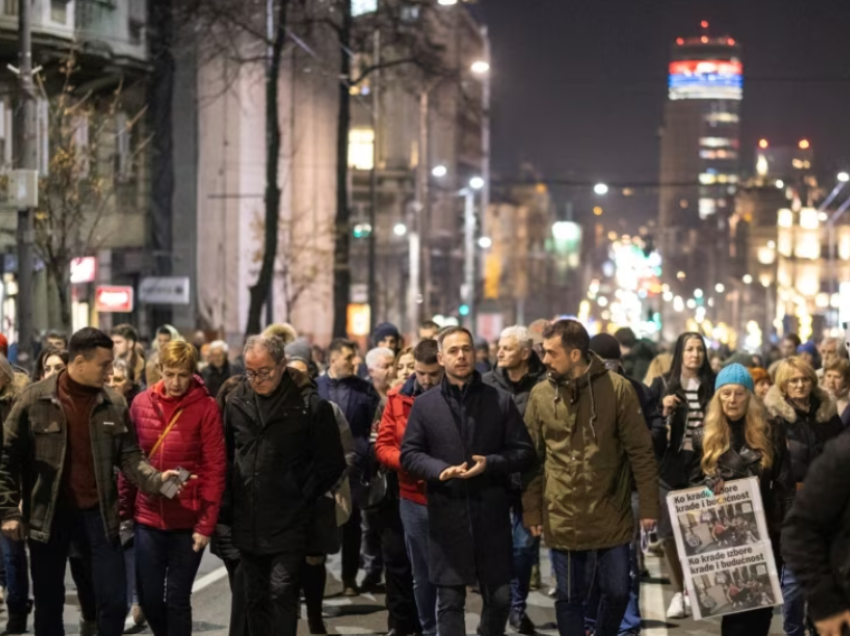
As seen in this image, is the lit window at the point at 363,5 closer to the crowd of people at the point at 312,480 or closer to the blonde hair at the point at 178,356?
the crowd of people at the point at 312,480

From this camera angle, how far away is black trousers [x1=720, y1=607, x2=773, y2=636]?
8891 mm

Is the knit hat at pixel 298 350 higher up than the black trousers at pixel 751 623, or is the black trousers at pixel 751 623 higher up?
the knit hat at pixel 298 350

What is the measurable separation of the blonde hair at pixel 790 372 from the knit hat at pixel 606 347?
1.49 metres

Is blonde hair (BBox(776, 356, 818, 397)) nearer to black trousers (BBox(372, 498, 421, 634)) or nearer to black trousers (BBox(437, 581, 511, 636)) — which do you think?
black trousers (BBox(437, 581, 511, 636))

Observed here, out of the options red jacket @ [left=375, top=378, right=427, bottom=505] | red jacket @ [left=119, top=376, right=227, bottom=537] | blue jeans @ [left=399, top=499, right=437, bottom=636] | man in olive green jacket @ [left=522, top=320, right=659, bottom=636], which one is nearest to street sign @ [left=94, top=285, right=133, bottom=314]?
red jacket @ [left=375, top=378, right=427, bottom=505]

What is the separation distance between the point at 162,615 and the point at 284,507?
35.7 inches

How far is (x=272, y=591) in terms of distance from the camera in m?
8.88

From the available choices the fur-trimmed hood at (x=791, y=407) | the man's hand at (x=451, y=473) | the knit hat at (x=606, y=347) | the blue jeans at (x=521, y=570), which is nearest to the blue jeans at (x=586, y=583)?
the man's hand at (x=451, y=473)

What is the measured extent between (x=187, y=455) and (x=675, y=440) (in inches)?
153

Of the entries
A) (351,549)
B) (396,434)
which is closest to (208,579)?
(351,549)

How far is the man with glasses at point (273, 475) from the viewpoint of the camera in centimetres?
876

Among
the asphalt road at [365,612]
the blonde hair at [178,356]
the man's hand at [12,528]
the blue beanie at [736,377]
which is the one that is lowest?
the asphalt road at [365,612]

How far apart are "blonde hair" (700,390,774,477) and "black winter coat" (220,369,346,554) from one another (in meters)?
2.04

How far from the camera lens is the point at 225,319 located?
4866 centimetres
